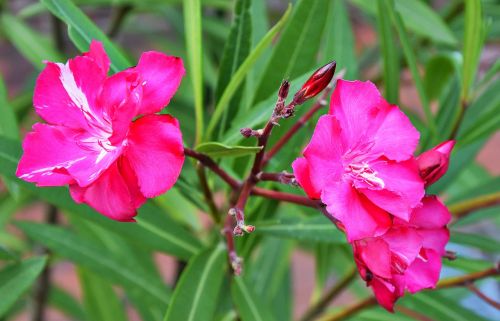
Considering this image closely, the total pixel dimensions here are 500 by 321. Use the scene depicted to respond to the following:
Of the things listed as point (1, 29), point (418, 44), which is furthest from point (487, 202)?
point (1, 29)

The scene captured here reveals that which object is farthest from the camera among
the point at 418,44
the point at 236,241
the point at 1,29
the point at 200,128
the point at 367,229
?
the point at 418,44

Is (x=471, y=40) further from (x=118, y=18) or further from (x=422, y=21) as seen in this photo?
(x=118, y=18)

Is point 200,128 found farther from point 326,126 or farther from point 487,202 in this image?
point 487,202

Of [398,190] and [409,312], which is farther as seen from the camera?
[409,312]

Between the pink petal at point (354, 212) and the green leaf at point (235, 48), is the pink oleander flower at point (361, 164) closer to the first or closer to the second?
the pink petal at point (354, 212)

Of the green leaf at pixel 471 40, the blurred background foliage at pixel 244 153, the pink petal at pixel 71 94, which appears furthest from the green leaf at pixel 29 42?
the green leaf at pixel 471 40

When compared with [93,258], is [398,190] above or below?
above

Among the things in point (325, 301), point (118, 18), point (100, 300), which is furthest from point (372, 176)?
point (118, 18)
